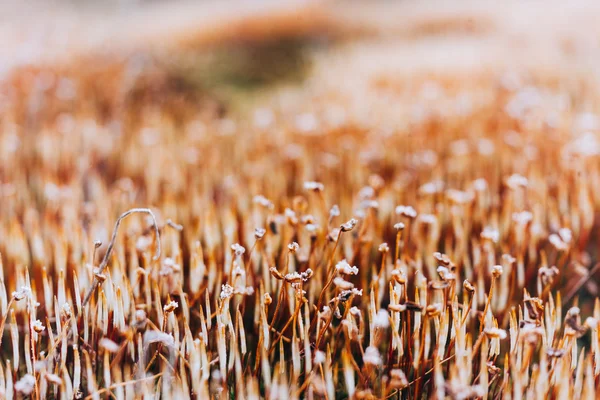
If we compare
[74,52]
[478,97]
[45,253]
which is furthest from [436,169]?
[74,52]

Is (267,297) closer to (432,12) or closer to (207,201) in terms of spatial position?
(207,201)

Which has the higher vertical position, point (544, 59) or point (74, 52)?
point (74, 52)

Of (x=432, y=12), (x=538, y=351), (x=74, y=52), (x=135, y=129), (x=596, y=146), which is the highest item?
(x=432, y=12)
